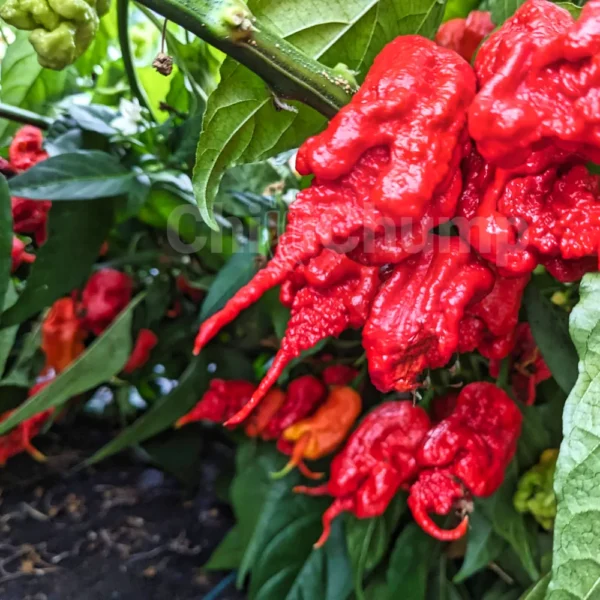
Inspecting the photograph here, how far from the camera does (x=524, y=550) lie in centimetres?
49

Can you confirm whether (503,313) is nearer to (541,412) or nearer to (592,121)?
(592,121)

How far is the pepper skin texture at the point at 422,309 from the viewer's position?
0.27 m

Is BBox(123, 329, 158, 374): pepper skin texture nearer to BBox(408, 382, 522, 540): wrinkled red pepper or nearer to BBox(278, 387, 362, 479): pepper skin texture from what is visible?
BBox(278, 387, 362, 479): pepper skin texture

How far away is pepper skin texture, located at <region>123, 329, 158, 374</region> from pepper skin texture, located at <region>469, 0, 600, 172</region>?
54 cm

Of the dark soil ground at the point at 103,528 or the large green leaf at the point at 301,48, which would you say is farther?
the dark soil ground at the point at 103,528

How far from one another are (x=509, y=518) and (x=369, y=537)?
12 cm

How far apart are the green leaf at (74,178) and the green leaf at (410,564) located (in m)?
0.40

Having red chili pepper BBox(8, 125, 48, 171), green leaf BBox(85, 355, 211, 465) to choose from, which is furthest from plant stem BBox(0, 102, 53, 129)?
green leaf BBox(85, 355, 211, 465)

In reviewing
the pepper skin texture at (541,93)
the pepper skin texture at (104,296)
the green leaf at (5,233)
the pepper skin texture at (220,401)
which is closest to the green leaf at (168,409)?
the pepper skin texture at (220,401)

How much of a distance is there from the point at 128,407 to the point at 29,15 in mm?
625

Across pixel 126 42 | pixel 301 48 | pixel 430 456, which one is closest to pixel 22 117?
pixel 126 42

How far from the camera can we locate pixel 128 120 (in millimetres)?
620

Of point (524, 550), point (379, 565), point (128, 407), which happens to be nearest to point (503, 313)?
point (524, 550)

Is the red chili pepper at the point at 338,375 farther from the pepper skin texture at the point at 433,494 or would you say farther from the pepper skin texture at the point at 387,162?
the pepper skin texture at the point at 387,162
